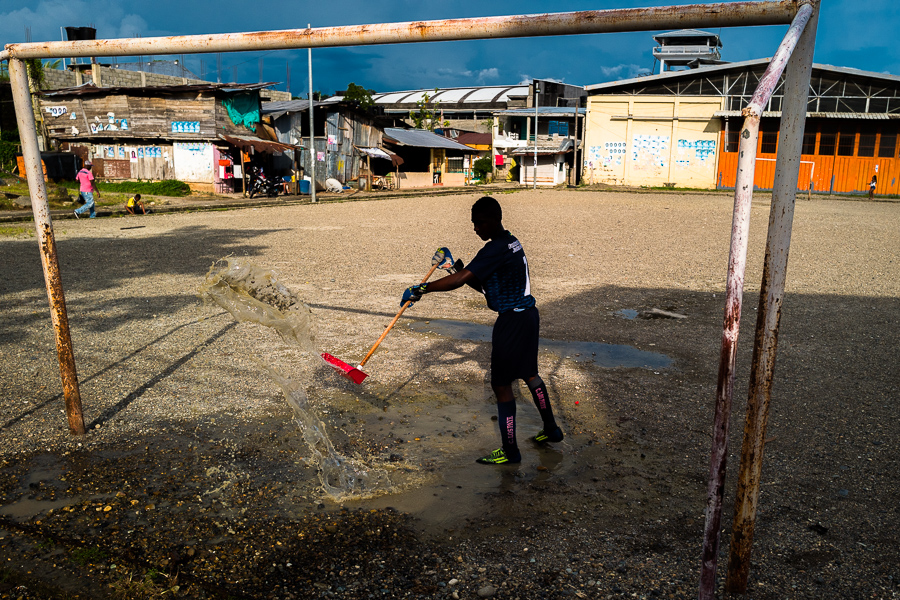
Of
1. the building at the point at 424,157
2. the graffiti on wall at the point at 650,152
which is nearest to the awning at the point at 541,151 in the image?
the building at the point at 424,157

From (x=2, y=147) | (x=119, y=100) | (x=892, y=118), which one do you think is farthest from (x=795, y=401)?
(x=892, y=118)

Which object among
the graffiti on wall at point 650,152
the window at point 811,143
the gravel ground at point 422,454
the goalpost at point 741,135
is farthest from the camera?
the graffiti on wall at point 650,152

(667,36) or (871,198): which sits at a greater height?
(667,36)

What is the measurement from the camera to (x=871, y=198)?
34.5 metres

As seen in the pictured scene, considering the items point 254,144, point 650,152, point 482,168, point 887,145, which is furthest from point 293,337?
point 482,168

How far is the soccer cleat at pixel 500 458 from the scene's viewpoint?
4340 mm

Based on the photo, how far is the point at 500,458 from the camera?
4348mm

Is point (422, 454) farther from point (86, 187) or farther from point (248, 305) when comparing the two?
point (86, 187)

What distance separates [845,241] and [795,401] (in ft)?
40.0

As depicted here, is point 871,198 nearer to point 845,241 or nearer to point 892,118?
point 892,118

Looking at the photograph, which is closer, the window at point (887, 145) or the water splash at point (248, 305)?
the water splash at point (248, 305)

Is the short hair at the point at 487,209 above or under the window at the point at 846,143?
under

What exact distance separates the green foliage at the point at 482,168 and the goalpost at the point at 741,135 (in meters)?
47.8

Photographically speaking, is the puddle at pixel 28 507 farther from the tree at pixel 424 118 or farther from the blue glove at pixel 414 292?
the tree at pixel 424 118
